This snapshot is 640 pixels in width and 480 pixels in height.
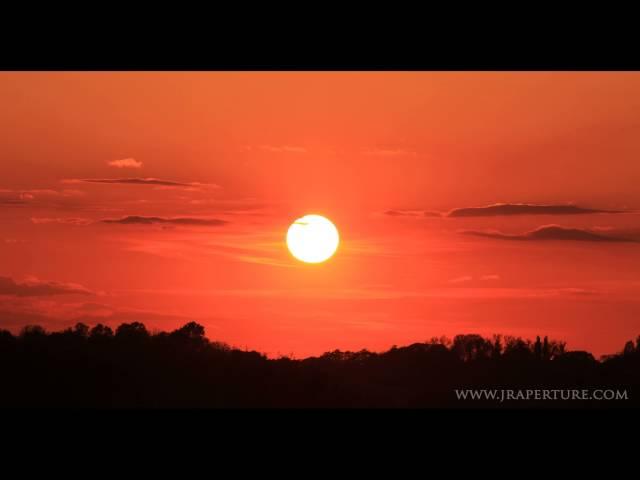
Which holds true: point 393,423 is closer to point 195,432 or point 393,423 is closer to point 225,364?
point 195,432

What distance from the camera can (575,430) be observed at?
9172mm

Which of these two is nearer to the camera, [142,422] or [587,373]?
[142,422]

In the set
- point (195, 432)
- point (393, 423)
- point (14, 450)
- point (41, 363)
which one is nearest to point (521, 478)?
point (393, 423)

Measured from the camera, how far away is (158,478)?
356 inches

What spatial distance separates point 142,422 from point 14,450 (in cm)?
123

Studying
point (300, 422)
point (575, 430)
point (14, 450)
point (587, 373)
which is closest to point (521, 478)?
point (575, 430)

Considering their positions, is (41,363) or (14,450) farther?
(41,363)
